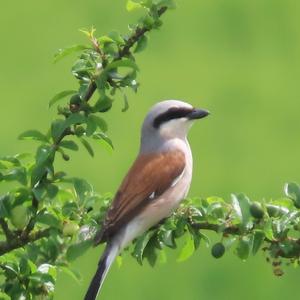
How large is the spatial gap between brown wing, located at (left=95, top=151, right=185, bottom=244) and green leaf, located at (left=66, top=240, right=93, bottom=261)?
297 mm

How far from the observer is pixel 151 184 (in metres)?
4.34

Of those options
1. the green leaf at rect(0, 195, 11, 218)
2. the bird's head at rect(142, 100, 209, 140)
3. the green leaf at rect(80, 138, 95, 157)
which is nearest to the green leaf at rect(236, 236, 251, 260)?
the green leaf at rect(80, 138, 95, 157)

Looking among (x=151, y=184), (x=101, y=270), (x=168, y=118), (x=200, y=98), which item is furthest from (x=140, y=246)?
(x=200, y=98)

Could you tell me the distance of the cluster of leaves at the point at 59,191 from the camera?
3.37 m

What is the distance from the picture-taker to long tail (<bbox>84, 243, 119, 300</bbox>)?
3.64 m

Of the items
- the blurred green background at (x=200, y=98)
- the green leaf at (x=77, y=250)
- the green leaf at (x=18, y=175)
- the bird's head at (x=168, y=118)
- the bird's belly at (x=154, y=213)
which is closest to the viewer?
the green leaf at (x=77, y=250)

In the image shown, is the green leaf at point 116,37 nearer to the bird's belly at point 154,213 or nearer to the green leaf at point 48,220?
the green leaf at point 48,220

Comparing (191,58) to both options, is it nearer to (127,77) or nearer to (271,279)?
(271,279)

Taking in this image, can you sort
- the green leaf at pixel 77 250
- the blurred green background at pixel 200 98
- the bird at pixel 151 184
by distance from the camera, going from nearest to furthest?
the green leaf at pixel 77 250
the bird at pixel 151 184
the blurred green background at pixel 200 98

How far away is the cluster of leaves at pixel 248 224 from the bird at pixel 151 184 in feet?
0.69

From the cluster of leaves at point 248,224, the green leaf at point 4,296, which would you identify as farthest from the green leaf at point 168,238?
the green leaf at point 4,296

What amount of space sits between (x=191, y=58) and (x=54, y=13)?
1.30 metres

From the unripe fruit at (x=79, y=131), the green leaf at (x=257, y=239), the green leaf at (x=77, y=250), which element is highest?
the unripe fruit at (x=79, y=131)

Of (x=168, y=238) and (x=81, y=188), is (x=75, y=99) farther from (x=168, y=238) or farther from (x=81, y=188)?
(x=168, y=238)
